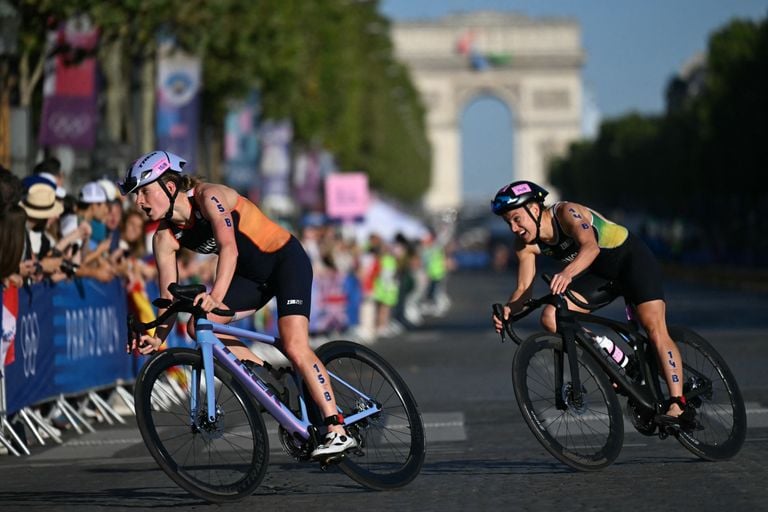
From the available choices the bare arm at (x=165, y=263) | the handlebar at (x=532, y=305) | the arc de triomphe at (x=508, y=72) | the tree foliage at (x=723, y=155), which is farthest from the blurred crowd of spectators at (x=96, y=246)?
the arc de triomphe at (x=508, y=72)

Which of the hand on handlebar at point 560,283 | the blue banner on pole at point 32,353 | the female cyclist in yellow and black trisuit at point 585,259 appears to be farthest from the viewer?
the blue banner on pole at point 32,353

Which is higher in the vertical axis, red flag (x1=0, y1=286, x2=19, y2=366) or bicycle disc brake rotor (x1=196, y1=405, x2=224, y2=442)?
red flag (x1=0, y1=286, x2=19, y2=366)

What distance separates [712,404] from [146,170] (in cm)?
306

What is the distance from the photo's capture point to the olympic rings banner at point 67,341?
12523 mm

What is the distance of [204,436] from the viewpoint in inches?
340

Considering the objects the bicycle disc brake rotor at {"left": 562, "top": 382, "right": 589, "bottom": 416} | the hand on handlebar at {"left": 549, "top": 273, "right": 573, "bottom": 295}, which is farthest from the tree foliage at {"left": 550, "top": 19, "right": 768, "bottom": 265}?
the hand on handlebar at {"left": 549, "top": 273, "right": 573, "bottom": 295}

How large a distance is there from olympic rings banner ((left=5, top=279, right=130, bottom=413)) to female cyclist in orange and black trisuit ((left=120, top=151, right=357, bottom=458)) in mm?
3569

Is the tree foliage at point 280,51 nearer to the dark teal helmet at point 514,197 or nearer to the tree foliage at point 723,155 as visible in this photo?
the tree foliage at point 723,155

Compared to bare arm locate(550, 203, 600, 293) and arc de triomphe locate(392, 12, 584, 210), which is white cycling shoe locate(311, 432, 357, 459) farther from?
arc de triomphe locate(392, 12, 584, 210)

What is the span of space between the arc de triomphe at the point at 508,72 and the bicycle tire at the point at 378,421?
14337 cm

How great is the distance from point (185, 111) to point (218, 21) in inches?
62.7

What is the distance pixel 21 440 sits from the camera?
1231cm

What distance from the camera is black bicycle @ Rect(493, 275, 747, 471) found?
925 cm

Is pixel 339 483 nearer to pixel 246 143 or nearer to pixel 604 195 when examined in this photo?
pixel 246 143
